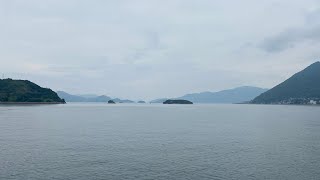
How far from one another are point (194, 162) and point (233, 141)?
33507 millimetres

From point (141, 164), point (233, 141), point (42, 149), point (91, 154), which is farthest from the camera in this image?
point (233, 141)

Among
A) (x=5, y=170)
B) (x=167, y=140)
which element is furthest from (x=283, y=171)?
(x=5, y=170)

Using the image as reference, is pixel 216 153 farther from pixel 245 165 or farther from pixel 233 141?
pixel 233 141

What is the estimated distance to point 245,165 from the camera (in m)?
60.8

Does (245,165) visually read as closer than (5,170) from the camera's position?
No

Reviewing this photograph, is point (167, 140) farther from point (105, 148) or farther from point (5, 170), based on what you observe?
point (5, 170)

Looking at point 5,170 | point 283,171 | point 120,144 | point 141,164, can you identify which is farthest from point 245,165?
point 5,170

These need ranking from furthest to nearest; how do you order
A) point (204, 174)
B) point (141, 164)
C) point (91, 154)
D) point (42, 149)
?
1. point (42, 149)
2. point (91, 154)
3. point (141, 164)
4. point (204, 174)

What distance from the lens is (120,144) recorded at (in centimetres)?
8375

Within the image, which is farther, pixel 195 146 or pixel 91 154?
pixel 195 146

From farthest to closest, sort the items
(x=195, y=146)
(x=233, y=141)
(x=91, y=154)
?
(x=233, y=141) → (x=195, y=146) → (x=91, y=154)

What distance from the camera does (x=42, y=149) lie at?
247ft

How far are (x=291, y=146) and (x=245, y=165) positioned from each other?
29.8m

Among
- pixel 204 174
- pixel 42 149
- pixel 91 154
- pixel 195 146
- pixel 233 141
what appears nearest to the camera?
pixel 204 174
